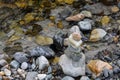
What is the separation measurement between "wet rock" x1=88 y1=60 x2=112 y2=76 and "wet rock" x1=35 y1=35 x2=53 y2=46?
0.51 m

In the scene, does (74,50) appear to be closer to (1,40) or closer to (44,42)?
(44,42)

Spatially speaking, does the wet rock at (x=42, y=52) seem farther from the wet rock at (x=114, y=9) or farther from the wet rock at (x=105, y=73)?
the wet rock at (x=114, y=9)

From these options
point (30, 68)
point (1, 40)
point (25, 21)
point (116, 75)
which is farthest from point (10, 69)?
point (116, 75)

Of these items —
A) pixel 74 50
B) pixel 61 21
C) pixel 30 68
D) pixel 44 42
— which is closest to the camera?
pixel 74 50

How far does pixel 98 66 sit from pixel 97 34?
48cm

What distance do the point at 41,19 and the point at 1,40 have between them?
507 millimetres

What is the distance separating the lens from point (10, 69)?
130 inches

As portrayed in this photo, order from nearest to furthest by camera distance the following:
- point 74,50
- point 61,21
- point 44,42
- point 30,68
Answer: point 74,50, point 30,68, point 44,42, point 61,21

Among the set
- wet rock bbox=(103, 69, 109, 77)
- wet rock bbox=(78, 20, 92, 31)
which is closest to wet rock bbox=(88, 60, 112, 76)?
wet rock bbox=(103, 69, 109, 77)

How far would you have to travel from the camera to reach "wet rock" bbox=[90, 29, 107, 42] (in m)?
3.62

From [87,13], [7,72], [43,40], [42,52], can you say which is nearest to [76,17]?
[87,13]

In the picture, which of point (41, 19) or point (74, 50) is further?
point (41, 19)

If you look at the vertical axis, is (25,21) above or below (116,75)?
above

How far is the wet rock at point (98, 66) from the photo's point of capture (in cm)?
325
